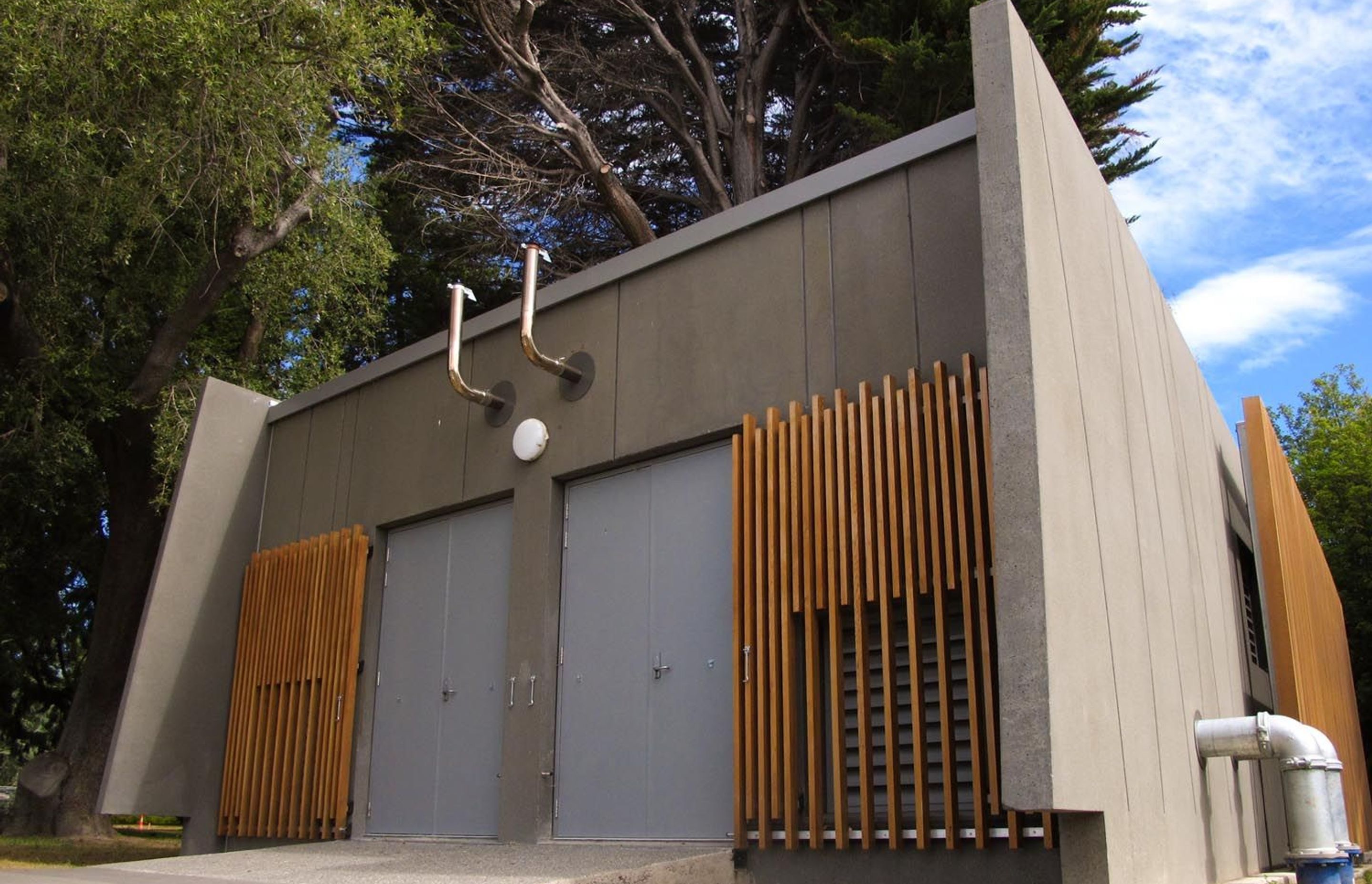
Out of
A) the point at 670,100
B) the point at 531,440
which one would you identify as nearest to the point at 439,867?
the point at 531,440

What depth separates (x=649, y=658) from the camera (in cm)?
618

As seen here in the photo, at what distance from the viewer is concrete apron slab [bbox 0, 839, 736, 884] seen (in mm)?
4812

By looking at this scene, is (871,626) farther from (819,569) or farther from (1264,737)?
(1264,737)

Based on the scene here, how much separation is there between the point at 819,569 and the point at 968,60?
→ 8342 millimetres

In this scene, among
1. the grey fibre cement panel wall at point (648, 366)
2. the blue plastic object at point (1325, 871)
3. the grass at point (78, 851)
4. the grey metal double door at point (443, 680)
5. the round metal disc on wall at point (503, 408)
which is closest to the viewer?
the blue plastic object at point (1325, 871)

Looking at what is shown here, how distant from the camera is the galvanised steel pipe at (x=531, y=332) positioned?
271 inches

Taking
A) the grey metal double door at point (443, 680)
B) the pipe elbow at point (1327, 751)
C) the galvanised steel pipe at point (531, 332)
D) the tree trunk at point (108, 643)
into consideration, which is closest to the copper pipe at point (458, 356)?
the galvanised steel pipe at point (531, 332)

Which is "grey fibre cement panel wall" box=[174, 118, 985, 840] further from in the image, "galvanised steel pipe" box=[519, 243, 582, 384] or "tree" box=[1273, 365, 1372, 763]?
"tree" box=[1273, 365, 1372, 763]

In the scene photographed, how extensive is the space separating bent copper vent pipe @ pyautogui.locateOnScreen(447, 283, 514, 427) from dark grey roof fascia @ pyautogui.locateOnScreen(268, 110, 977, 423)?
1.20ft

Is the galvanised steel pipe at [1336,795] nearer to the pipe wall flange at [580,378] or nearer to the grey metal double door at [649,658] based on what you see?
the grey metal double door at [649,658]

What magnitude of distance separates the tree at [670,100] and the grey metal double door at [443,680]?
741 centimetres

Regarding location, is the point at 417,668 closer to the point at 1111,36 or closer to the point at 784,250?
the point at 784,250

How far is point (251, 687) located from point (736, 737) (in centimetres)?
485

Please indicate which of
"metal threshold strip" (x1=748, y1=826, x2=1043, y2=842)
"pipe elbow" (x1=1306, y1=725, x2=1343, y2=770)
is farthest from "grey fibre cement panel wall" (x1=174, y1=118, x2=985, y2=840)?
"pipe elbow" (x1=1306, y1=725, x2=1343, y2=770)
